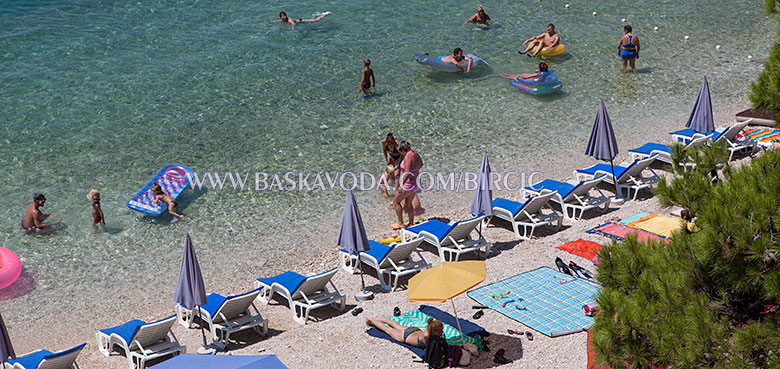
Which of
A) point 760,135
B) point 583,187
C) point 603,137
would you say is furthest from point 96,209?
point 760,135

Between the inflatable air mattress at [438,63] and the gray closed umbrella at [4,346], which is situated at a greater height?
the inflatable air mattress at [438,63]

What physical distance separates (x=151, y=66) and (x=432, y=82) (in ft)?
25.8

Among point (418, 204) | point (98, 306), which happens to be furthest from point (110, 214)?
point (418, 204)

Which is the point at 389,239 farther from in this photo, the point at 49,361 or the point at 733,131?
the point at 733,131

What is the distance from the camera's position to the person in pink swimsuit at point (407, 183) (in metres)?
11.9

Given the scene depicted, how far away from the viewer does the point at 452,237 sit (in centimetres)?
1108

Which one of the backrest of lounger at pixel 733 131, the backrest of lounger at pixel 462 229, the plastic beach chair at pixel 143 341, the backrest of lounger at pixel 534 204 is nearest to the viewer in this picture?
the plastic beach chair at pixel 143 341

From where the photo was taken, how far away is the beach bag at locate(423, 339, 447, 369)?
7.59 metres

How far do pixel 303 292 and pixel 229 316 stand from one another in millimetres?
1049

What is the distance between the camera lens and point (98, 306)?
10836 mm

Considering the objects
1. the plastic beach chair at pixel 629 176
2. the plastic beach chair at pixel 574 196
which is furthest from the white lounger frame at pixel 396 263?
the plastic beach chair at pixel 629 176

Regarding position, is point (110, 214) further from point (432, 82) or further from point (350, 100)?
point (432, 82)

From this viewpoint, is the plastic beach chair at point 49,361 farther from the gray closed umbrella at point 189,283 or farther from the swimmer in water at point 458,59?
the swimmer in water at point 458,59

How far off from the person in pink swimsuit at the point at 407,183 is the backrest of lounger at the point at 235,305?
3.56 m
